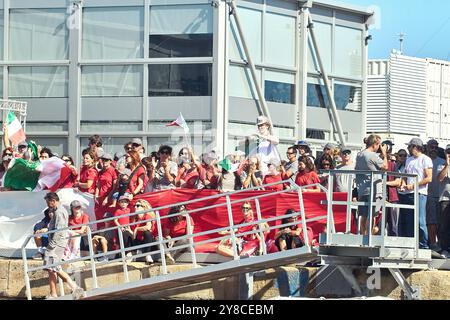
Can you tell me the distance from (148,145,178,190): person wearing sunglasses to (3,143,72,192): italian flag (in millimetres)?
1484

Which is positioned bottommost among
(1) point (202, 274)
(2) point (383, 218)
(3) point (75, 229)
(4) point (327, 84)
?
(1) point (202, 274)

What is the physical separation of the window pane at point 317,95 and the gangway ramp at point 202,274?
44.0 feet

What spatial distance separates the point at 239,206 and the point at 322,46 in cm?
1303

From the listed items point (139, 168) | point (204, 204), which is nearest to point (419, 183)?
point (204, 204)

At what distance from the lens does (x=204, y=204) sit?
55.1ft

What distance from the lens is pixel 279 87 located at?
2831 centimetres

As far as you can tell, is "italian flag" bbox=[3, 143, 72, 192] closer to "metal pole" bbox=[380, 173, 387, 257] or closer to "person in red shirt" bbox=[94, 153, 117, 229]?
"person in red shirt" bbox=[94, 153, 117, 229]

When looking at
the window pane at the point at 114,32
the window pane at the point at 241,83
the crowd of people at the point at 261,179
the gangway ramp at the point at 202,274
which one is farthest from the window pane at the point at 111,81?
the gangway ramp at the point at 202,274

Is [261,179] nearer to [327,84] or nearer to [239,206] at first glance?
[239,206]

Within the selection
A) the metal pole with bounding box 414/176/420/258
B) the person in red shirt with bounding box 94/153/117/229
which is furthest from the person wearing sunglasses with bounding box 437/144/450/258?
the person in red shirt with bounding box 94/153/117/229

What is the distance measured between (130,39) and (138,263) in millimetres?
12034

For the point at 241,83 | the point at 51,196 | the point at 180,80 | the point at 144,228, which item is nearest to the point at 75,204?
the point at 51,196

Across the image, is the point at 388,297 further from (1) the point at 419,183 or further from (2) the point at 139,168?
(2) the point at 139,168

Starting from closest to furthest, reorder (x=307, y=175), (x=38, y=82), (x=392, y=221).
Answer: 1. (x=392, y=221)
2. (x=307, y=175)
3. (x=38, y=82)
